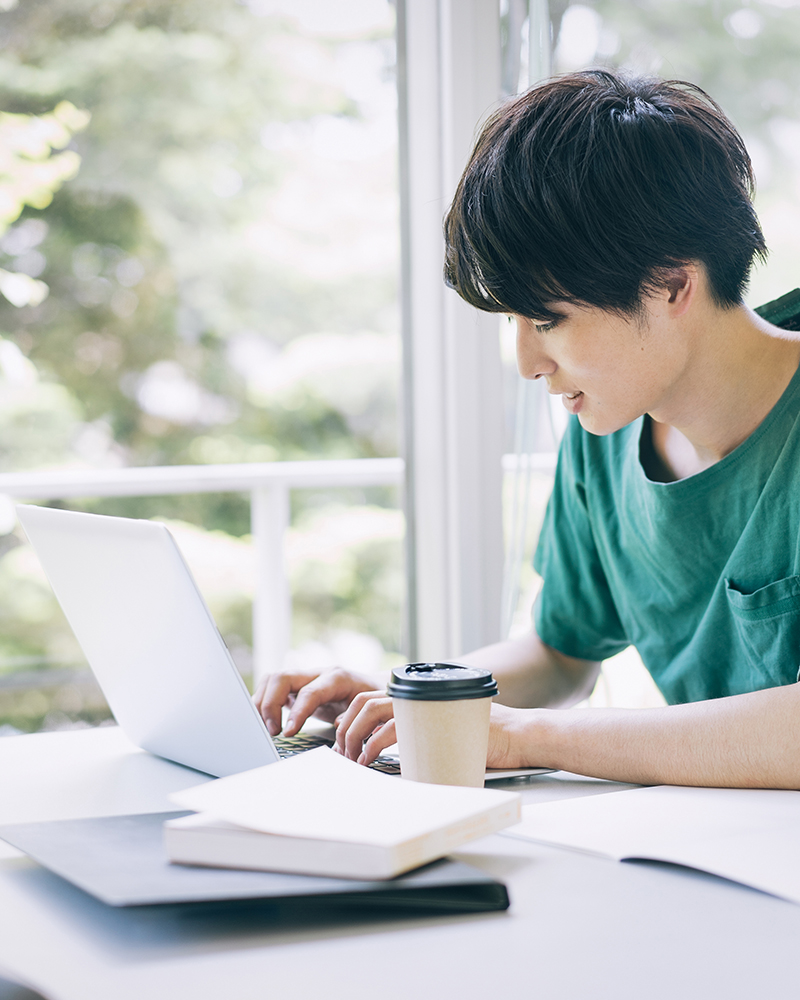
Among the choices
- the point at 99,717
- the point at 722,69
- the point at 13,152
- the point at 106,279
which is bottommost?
the point at 99,717

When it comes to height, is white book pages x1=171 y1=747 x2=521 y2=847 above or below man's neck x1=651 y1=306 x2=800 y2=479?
below

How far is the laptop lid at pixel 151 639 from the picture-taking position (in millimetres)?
721

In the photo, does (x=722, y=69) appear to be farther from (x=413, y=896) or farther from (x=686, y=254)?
(x=413, y=896)

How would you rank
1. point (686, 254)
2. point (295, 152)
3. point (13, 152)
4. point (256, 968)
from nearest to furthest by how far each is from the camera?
point (256, 968) < point (686, 254) < point (13, 152) < point (295, 152)

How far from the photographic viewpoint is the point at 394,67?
192cm

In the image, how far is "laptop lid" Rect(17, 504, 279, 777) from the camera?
721 millimetres

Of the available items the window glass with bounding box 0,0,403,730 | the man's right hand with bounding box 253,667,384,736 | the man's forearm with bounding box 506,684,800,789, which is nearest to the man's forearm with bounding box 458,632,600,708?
the man's right hand with bounding box 253,667,384,736

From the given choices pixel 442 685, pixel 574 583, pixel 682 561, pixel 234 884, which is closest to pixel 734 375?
pixel 682 561

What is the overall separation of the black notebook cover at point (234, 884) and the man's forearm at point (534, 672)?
60cm

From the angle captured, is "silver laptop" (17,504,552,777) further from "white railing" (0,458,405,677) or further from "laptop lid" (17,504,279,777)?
"white railing" (0,458,405,677)

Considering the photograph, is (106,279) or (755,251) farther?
(106,279)

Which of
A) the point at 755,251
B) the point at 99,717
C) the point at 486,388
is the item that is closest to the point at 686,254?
the point at 755,251

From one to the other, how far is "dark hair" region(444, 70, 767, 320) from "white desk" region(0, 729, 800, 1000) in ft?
1.82

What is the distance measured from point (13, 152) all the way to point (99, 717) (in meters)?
2.71
